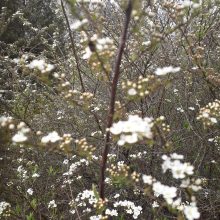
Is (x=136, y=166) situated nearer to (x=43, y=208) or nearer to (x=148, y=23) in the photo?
(x=43, y=208)

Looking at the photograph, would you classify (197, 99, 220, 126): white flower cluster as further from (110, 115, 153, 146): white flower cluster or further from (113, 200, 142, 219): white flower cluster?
(113, 200, 142, 219): white flower cluster

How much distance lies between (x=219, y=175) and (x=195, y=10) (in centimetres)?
202

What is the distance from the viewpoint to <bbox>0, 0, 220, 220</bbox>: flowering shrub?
7.82 feet

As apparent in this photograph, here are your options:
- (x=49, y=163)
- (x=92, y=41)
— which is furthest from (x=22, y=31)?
(x=92, y=41)

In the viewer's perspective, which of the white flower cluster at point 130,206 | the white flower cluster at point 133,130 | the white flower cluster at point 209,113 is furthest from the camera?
the white flower cluster at point 130,206

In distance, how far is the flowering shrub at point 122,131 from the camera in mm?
2385

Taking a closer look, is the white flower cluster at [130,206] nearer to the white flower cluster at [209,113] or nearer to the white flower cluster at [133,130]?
the white flower cluster at [209,113]

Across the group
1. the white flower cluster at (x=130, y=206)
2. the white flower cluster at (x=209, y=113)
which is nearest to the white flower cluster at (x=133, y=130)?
the white flower cluster at (x=209, y=113)

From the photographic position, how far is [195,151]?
15.2 feet

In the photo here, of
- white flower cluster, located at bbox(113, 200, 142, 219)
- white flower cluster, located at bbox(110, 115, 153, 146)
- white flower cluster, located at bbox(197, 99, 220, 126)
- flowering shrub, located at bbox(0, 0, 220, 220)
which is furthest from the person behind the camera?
white flower cluster, located at bbox(113, 200, 142, 219)

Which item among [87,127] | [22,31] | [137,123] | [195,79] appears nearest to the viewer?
[137,123]

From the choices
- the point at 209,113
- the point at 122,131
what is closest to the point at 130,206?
the point at 209,113

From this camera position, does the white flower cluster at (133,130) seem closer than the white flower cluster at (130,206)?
Yes

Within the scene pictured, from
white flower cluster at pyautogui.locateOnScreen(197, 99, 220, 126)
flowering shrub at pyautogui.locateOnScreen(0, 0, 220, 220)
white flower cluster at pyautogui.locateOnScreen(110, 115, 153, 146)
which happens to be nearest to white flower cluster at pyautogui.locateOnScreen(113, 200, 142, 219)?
flowering shrub at pyautogui.locateOnScreen(0, 0, 220, 220)
